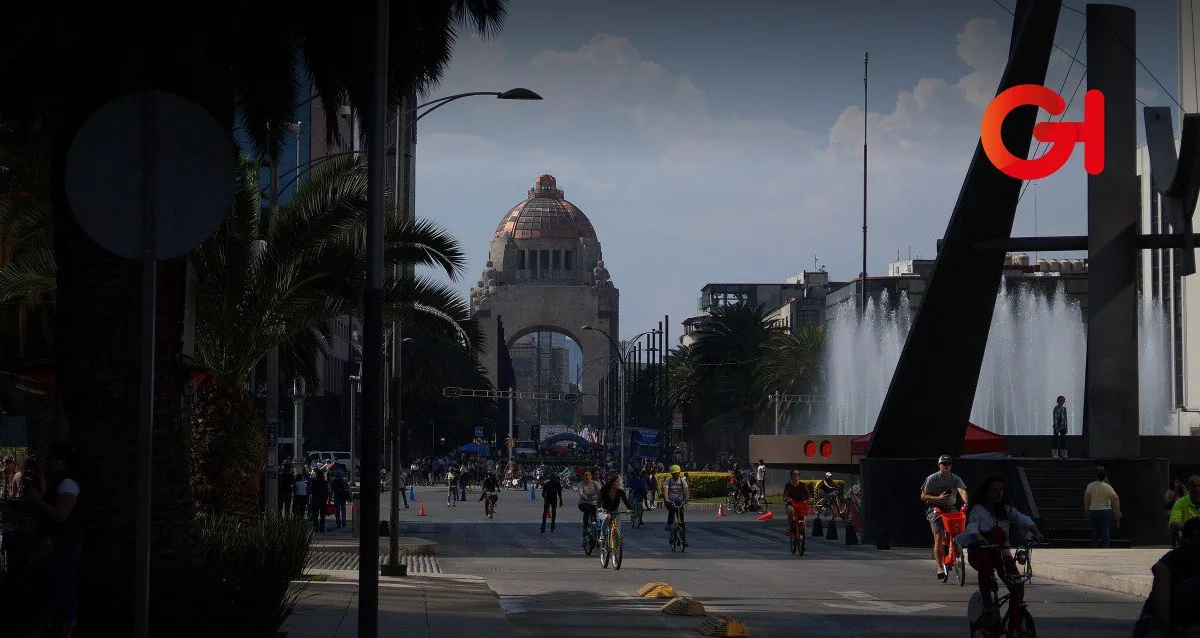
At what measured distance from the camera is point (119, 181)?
269 inches

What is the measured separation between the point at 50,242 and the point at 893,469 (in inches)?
627

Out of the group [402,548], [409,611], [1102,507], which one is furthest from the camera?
[402,548]

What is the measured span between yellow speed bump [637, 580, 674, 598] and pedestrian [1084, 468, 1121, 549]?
35.6 feet

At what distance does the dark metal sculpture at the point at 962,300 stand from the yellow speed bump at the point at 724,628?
1697 centimetres

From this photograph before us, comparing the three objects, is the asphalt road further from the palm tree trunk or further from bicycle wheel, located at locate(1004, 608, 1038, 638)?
the palm tree trunk

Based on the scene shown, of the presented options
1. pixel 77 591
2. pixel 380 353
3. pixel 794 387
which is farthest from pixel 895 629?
pixel 794 387

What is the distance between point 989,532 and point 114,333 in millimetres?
7231

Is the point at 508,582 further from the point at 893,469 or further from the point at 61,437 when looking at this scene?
the point at 893,469

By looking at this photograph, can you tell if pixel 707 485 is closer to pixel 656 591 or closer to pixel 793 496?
pixel 793 496

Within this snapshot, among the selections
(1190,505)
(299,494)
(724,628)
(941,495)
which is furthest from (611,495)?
(299,494)

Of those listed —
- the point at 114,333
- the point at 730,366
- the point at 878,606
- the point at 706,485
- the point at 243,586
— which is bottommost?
the point at 706,485

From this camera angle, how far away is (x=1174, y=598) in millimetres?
8086

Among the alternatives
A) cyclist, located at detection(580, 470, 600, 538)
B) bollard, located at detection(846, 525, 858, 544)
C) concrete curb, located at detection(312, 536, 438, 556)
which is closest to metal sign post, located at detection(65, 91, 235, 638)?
concrete curb, located at detection(312, 536, 438, 556)

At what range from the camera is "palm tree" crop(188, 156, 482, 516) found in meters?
23.5
